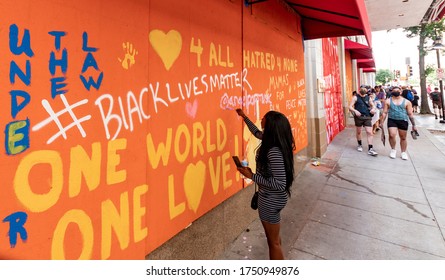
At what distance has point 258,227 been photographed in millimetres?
3783

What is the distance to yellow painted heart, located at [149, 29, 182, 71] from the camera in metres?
2.18

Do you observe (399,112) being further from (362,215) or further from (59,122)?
(59,122)

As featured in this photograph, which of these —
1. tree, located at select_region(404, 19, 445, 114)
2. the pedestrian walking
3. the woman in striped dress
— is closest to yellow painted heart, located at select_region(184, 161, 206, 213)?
the woman in striped dress

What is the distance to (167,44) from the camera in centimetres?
231

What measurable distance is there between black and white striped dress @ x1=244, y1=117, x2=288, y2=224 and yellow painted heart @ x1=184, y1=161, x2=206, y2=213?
609 millimetres

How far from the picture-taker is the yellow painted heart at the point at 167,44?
2.18 metres

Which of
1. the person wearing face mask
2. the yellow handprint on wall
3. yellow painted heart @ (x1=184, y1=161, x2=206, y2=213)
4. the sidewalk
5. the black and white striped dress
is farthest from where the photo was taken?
the person wearing face mask

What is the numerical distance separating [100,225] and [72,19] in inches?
51.4

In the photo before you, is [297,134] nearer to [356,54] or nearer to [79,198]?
[79,198]

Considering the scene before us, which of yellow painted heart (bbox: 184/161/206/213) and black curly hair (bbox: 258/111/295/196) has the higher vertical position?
black curly hair (bbox: 258/111/295/196)

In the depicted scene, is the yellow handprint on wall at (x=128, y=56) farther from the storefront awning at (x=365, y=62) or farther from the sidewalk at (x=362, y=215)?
the storefront awning at (x=365, y=62)

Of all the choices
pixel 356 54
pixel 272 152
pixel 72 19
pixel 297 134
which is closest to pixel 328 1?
pixel 297 134

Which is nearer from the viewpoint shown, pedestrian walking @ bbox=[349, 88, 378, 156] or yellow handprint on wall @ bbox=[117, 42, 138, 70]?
yellow handprint on wall @ bbox=[117, 42, 138, 70]

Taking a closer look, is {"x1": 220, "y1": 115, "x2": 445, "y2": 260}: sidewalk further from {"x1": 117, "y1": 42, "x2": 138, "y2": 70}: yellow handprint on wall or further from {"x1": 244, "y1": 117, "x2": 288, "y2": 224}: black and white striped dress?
{"x1": 117, "y1": 42, "x2": 138, "y2": 70}: yellow handprint on wall
